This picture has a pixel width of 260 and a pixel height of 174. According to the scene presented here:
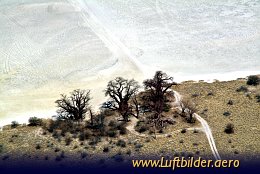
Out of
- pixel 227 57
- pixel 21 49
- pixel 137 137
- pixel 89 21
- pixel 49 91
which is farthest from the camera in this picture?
pixel 89 21

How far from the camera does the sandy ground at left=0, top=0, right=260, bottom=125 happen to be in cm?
6725

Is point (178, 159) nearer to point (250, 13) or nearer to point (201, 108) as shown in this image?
point (201, 108)

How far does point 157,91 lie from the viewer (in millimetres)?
59531

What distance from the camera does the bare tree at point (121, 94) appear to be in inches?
2253

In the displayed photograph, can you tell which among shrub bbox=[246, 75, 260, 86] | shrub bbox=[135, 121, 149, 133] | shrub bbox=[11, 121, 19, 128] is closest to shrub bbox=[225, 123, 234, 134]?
shrub bbox=[135, 121, 149, 133]

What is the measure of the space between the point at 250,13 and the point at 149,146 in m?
45.2

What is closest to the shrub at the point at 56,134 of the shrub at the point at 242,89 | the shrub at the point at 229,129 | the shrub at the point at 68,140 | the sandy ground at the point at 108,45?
the shrub at the point at 68,140

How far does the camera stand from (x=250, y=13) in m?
87.8

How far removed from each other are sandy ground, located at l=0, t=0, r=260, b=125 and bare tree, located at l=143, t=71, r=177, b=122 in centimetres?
566

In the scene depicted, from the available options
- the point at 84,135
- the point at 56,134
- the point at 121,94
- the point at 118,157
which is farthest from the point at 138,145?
the point at 121,94

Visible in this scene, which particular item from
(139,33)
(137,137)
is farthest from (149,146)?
(139,33)

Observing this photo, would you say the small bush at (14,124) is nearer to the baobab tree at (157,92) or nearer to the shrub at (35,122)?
the shrub at (35,122)

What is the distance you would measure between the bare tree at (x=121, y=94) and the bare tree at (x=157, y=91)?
1.98m

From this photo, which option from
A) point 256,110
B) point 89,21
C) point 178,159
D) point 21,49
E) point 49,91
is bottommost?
point 178,159
